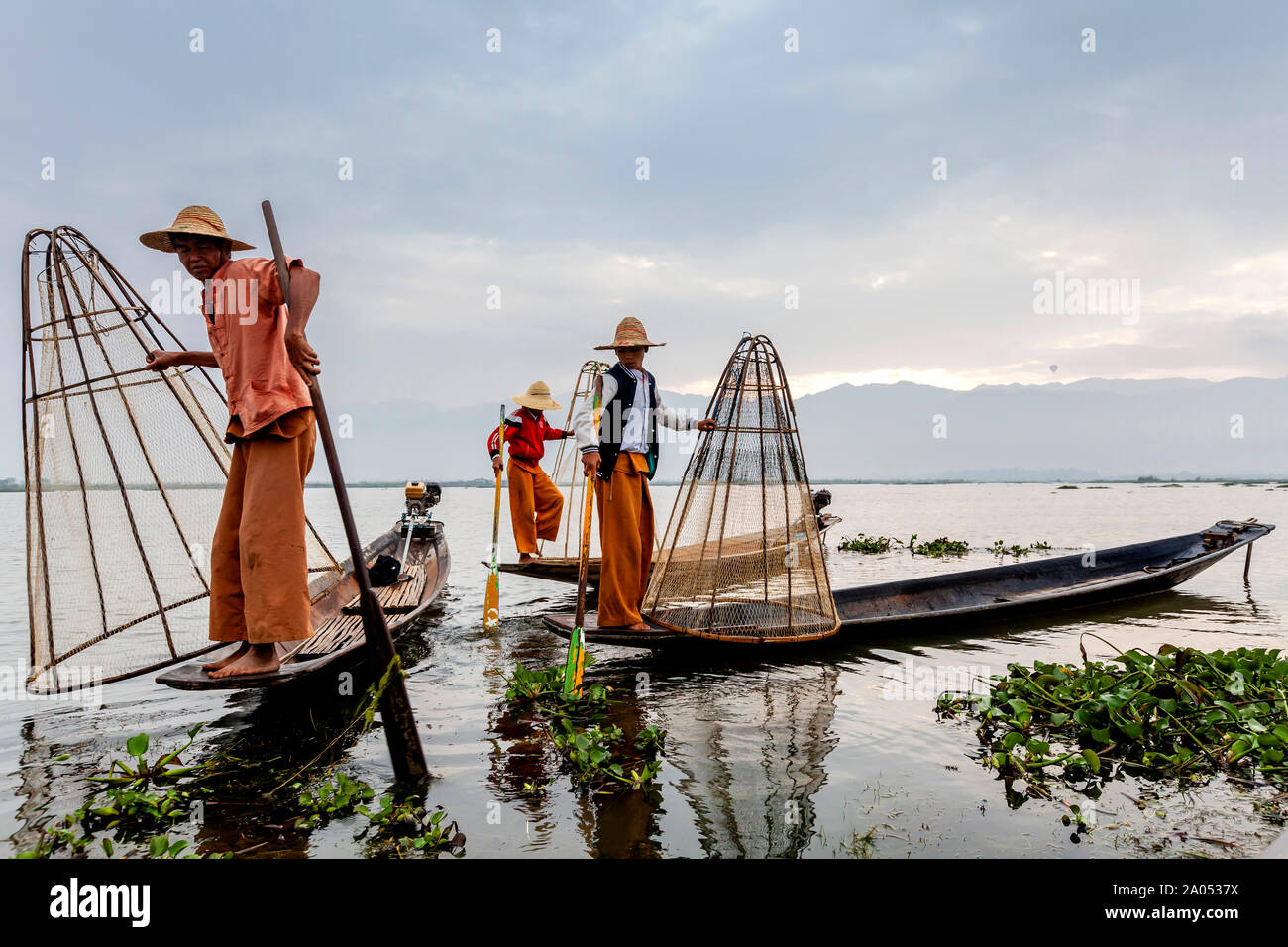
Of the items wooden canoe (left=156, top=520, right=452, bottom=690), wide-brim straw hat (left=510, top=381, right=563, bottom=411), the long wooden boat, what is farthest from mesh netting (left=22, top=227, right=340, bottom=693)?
wide-brim straw hat (left=510, top=381, right=563, bottom=411)

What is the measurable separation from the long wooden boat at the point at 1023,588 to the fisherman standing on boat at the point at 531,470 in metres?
2.01

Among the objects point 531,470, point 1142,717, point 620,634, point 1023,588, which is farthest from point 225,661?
point 1023,588

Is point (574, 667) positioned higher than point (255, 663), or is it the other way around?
point (255, 663)

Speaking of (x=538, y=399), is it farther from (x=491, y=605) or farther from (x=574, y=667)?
(x=574, y=667)

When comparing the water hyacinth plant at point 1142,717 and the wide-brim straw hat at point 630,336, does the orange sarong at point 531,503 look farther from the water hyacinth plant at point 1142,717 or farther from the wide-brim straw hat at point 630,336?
the water hyacinth plant at point 1142,717

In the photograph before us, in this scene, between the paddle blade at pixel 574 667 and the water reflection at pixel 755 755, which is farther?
the paddle blade at pixel 574 667

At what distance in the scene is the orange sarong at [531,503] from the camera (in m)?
10.4

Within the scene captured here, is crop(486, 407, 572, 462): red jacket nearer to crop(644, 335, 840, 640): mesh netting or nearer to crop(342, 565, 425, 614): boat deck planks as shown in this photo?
crop(342, 565, 425, 614): boat deck planks

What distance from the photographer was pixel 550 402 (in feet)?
33.8

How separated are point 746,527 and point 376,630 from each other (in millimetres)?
3786

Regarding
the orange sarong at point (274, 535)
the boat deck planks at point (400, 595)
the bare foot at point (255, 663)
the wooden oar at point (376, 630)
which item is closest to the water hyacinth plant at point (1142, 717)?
the wooden oar at point (376, 630)

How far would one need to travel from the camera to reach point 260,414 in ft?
12.5

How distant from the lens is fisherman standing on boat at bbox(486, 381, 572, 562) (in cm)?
1034

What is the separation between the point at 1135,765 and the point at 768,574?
3.21 meters
